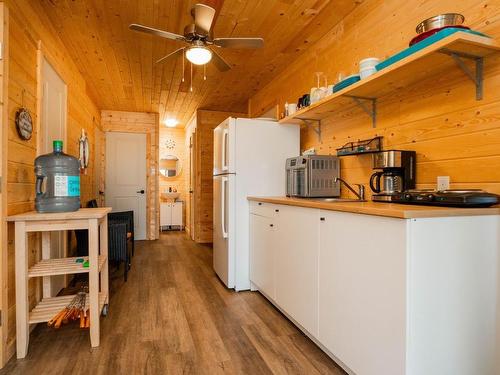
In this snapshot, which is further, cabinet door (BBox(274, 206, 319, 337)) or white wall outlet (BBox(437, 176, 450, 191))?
cabinet door (BBox(274, 206, 319, 337))

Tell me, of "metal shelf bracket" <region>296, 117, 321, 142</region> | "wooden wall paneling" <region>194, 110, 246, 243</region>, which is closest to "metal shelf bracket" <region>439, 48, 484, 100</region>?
"metal shelf bracket" <region>296, 117, 321, 142</region>

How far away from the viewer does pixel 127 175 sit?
582 cm

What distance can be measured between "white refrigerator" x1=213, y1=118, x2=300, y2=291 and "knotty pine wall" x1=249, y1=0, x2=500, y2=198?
18.2 inches

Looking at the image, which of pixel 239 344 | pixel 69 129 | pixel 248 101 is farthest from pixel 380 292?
pixel 248 101

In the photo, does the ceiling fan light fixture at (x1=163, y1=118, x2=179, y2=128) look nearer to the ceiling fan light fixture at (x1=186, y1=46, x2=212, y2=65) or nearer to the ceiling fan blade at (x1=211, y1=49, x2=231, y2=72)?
the ceiling fan blade at (x1=211, y1=49, x2=231, y2=72)

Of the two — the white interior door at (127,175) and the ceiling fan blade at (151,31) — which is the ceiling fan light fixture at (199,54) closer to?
the ceiling fan blade at (151,31)

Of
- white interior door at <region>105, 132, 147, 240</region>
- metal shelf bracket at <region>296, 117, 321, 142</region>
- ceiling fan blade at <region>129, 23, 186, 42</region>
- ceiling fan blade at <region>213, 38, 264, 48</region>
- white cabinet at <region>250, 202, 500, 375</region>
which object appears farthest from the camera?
white interior door at <region>105, 132, 147, 240</region>

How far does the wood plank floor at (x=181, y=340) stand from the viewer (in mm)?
1729

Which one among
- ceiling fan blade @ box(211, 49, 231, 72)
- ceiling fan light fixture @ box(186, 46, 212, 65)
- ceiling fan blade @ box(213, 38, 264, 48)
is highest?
ceiling fan blade @ box(213, 38, 264, 48)

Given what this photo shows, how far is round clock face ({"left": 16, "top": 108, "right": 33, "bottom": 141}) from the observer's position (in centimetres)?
193

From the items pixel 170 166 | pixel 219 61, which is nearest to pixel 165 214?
pixel 170 166

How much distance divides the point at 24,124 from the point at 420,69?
2432mm

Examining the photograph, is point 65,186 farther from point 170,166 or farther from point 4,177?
point 170,166

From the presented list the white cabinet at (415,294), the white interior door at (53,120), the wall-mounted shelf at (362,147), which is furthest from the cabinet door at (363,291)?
the white interior door at (53,120)
